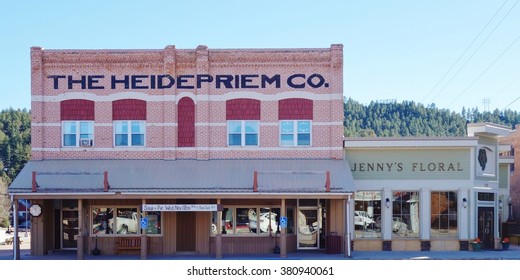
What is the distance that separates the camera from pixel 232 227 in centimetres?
2848

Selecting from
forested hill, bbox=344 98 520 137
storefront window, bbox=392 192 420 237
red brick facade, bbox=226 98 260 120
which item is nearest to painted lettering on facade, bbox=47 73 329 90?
red brick facade, bbox=226 98 260 120

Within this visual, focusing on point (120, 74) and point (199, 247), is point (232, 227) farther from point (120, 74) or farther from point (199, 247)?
point (120, 74)

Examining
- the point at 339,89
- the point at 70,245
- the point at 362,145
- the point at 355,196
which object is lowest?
the point at 70,245

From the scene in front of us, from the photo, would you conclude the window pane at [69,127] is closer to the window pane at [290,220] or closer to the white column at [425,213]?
the window pane at [290,220]

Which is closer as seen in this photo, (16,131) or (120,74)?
(120,74)

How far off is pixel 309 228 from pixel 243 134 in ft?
16.2

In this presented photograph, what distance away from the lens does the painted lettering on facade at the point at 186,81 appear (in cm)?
2909

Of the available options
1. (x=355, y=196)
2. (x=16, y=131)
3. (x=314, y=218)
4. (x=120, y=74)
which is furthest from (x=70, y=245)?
(x=16, y=131)

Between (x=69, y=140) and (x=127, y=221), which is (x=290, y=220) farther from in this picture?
(x=69, y=140)

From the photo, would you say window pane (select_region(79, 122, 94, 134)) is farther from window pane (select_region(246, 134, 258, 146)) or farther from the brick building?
window pane (select_region(246, 134, 258, 146))

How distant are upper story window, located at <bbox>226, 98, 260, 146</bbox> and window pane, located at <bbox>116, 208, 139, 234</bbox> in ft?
16.7

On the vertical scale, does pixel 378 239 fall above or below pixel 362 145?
below

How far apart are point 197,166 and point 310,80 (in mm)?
6100

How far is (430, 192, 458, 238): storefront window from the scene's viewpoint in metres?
29.2
